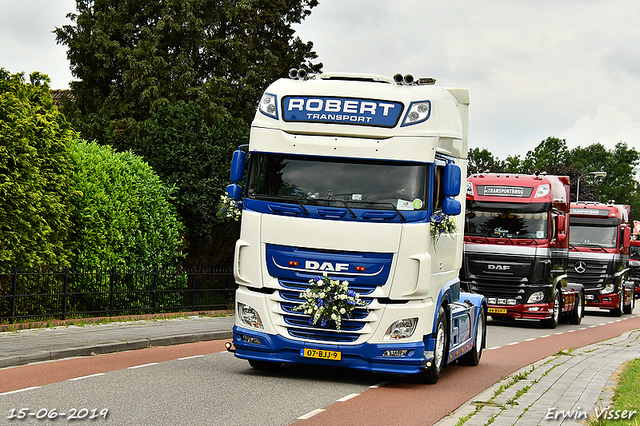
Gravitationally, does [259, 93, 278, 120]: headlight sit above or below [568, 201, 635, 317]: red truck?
above

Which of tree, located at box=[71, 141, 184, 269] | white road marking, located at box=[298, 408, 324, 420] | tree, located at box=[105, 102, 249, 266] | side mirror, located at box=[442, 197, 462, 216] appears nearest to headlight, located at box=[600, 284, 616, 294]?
tree, located at box=[105, 102, 249, 266]

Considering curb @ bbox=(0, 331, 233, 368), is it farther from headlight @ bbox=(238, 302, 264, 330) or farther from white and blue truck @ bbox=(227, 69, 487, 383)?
headlight @ bbox=(238, 302, 264, 330)

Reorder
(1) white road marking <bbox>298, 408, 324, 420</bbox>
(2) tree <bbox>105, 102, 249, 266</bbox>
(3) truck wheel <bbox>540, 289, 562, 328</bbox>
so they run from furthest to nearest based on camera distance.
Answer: (2) tree <bbox>105, 102, 249, 266</bbox> < (3) truck wheel <bbox>540, 289, 562, 328</bbox> < (1) white road marking <bbox>298, 408, 324, 420</bbox>

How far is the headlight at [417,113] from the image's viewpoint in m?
11.1

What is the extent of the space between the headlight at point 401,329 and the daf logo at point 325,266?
96cm

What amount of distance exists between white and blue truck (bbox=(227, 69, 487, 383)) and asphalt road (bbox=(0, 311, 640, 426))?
504 millimetres

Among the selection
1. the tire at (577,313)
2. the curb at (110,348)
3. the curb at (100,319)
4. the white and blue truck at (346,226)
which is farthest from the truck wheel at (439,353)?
the tire at (577,313)

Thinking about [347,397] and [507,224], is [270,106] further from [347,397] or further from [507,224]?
[507,224]

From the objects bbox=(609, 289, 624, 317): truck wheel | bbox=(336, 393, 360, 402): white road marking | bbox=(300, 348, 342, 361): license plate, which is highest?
bbox=(300, 348, 342, 361): license plate

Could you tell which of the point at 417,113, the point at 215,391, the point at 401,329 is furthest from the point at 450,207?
the point at 215,391

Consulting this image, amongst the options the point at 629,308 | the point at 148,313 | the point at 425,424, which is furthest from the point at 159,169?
the point at 629,308

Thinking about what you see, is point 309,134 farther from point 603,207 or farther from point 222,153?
point 603,207

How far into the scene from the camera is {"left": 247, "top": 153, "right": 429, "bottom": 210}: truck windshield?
10883 millimetres

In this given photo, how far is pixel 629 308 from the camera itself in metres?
35.0
